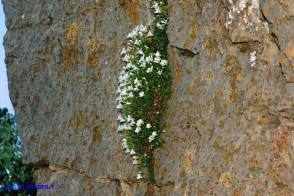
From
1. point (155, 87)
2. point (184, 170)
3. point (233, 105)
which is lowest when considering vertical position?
point (184, 170)

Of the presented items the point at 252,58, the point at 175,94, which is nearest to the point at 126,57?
the point at 175,94

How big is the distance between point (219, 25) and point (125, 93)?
3.73 feet

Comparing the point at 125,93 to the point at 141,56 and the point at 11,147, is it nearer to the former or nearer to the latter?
the point at 141,56

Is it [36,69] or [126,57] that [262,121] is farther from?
[36,69]

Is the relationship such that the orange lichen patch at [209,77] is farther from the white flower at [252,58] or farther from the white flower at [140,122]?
the white flower at [140,122]

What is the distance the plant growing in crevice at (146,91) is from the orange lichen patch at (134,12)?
0.08 m

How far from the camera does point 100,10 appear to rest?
6.12m

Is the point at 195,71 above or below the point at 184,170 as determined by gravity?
above

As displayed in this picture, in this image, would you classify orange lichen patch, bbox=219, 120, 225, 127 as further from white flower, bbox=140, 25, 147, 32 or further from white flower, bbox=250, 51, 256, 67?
white flower, bbox=140, 25, 147, 32

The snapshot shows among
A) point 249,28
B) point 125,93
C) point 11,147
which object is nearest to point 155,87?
point 125,93

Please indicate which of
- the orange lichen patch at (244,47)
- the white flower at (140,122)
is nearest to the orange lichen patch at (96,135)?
the white flower at (140,122)

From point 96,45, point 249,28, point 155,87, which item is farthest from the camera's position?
point 96,45

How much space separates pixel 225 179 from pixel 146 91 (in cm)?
114

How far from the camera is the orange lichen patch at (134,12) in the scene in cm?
581
